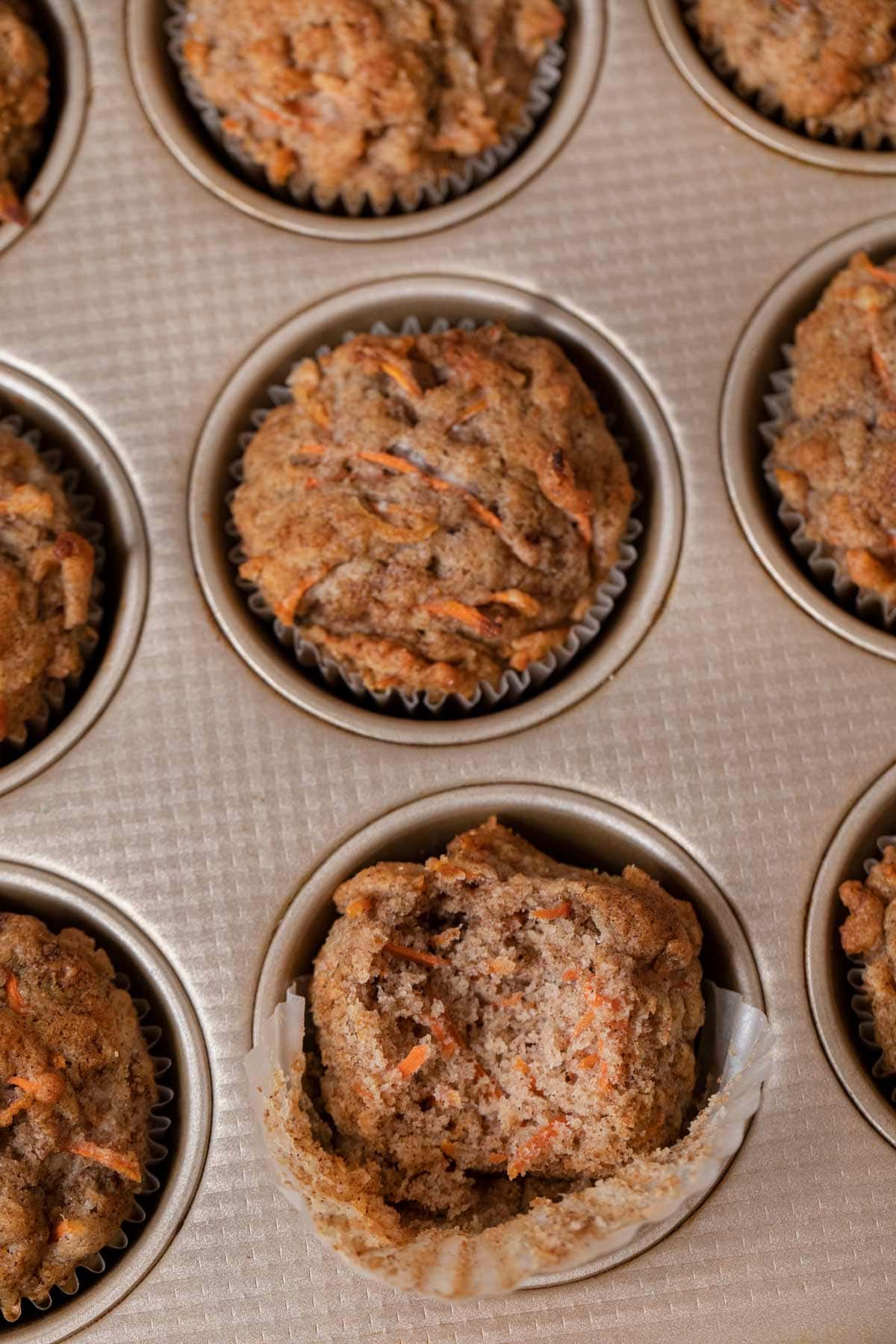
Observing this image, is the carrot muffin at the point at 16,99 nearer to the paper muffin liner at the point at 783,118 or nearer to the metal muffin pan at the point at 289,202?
the metal muffin pan at the point at 289,202

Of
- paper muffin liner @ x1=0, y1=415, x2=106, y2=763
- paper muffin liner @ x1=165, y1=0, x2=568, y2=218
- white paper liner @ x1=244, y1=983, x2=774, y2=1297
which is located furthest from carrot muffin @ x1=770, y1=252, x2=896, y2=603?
paper muffin liner @ x1=0, y1=415, x2=106, y2=763

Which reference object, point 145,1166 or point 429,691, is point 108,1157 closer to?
point 145,1166

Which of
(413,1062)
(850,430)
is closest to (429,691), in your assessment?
(413,1062)

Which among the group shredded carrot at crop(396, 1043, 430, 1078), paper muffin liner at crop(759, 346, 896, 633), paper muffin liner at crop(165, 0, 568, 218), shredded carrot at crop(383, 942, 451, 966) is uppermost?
paper muffin liner at crop(165, 0, 568, 218)

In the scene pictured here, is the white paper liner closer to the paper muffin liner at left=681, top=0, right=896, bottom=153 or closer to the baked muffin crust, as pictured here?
the baked muffin crust

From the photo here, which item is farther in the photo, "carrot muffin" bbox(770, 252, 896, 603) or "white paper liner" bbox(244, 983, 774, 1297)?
"carrot muffin" bbox(770, 252, 896, 603)

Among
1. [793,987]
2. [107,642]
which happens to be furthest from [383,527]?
[793,987]
